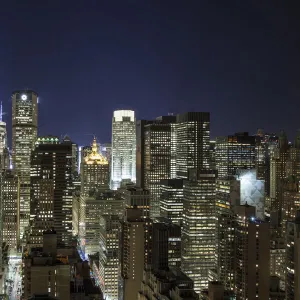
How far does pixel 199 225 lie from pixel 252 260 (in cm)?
909

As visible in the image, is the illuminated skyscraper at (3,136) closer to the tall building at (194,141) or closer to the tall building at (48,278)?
the tall building at (194,141)

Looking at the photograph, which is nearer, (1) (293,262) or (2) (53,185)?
(1) (293,262)

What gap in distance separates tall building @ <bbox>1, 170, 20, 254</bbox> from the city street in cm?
223

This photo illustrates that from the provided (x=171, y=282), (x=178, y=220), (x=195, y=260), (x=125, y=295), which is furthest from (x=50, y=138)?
(x=171, y=282)

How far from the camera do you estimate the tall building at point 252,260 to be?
14.8m

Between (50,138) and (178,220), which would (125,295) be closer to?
(178,220)

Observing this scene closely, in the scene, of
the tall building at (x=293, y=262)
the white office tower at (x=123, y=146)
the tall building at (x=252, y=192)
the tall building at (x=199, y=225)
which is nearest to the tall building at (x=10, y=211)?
the tall building at (x=199, y=225)

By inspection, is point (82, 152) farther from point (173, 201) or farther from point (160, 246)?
point (160, 246)

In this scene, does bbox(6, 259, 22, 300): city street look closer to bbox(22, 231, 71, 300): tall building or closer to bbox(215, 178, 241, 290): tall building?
bbox(22, 231, 71, 300): tall building

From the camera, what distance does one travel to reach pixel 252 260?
1506 centimetres

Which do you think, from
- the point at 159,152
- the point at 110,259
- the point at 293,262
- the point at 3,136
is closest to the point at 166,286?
the point at 293,262

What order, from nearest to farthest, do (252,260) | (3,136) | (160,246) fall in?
(252,260)
(160,246)
(3,136)

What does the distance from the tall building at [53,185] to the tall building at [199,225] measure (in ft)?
24.0

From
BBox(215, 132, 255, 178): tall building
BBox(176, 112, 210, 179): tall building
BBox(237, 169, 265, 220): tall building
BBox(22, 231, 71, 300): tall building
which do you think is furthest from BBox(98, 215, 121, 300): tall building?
BBox(215, 132, 255, 178): tall building
